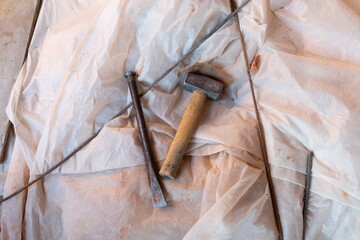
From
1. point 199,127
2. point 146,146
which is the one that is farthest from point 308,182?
point 146,146

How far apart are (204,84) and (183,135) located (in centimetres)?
14

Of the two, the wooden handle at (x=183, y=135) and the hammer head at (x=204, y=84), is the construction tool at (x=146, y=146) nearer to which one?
the wooden handle at (x=183, y=135)

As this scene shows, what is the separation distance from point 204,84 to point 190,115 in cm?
9

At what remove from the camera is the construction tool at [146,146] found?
753mm

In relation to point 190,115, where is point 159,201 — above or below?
below

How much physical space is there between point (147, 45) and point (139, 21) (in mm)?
71

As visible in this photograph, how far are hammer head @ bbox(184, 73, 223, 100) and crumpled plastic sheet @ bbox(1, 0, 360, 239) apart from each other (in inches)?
1.5

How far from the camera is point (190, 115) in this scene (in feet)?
2.57

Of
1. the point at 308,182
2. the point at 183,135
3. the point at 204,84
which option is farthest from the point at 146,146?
the point at 308,182

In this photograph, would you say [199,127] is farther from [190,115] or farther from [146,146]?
[146,146]

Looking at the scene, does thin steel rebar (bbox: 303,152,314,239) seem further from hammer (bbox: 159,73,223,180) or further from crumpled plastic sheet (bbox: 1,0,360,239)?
hammer (bbox: 159,73,223,180)

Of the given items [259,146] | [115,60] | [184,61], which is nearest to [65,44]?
[115,60]

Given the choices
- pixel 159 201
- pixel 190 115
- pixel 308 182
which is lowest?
pixel 308 182

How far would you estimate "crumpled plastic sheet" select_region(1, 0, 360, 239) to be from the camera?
0.71 metres
